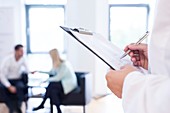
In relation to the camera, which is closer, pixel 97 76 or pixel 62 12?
pixel 97 76

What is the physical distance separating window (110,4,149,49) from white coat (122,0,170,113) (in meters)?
8.07

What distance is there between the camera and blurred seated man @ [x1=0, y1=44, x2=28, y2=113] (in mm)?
4988

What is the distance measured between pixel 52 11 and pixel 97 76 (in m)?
4.12

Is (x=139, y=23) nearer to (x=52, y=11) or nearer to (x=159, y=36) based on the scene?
(x=52, y=11)

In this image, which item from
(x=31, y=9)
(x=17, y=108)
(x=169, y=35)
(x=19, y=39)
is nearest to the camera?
(x=169, y=35)

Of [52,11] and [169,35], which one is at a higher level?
[52,11]

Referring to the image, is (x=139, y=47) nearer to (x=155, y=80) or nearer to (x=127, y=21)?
(x=155, y=80)

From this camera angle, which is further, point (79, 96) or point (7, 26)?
point (7, 26)

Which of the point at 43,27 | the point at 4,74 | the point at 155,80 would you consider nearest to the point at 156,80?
the point at 155,80

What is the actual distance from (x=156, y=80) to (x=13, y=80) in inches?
186

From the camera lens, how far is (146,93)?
65 cm

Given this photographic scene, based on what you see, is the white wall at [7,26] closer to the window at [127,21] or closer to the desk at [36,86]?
the desk at [36,86]

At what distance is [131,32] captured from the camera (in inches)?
353

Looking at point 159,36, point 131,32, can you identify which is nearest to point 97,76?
point 131,32
